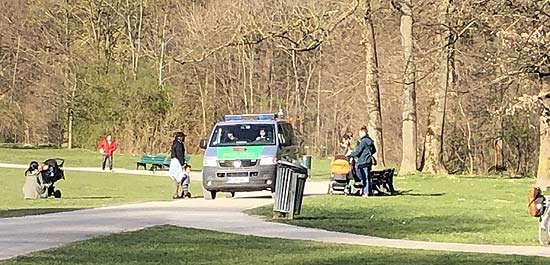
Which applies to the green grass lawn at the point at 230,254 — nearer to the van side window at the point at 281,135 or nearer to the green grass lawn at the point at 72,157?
the van side window at the point at 281,135

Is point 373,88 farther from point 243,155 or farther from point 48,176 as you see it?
point 48,176

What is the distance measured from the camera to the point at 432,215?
21906mm

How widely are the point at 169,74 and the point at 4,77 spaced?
11797mm

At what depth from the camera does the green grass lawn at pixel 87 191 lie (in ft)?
78.3

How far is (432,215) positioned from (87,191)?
513 inches

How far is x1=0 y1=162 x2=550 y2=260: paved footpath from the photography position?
1538 centimetres

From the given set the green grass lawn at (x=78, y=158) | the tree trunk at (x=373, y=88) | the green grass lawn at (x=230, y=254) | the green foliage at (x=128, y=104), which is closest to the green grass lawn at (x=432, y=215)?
the green grass lawn at (x=230, y=254)

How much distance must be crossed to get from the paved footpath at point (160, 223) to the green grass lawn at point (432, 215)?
0.88 metres

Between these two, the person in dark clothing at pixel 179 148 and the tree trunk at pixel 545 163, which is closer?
the person in dark clothing at pixel 179 148

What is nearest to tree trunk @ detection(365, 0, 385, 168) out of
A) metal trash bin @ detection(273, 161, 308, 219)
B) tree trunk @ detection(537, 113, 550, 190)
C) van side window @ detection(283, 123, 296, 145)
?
tree trunk @ detection(537, 113, 550, 190)

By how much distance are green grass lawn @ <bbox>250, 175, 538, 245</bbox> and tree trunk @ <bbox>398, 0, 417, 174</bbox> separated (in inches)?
329

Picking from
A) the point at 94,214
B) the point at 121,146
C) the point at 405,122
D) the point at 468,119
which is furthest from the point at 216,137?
the point at 121,146

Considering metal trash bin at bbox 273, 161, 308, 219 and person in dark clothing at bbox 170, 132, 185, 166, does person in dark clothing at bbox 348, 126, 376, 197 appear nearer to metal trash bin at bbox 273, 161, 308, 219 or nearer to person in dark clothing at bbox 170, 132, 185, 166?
person in dark clothing at bbox 170, 132, 185, 166

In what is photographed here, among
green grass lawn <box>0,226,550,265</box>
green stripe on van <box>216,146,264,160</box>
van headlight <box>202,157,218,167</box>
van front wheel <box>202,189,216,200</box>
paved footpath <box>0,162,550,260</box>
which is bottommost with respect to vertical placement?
green grass lawn <box>0,226,550,265</box>
